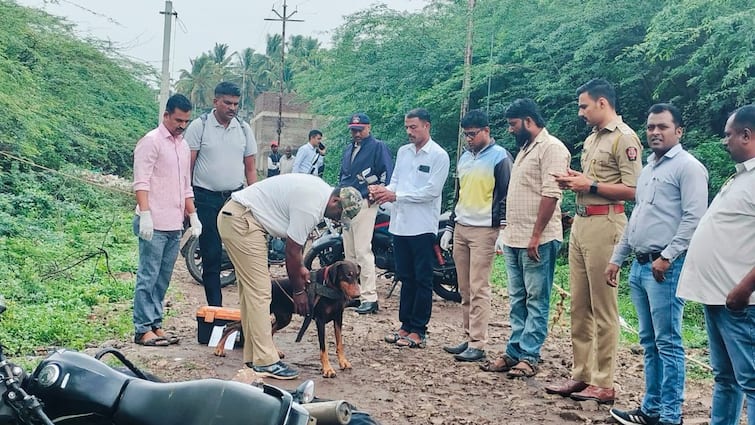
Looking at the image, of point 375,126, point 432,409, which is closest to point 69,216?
point 375,126

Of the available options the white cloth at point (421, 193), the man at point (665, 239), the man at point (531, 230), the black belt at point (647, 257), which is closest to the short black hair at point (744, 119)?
the man at point (665, 239)

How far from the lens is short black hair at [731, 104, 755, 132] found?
3268 mm

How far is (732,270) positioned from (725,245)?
0.12 meters

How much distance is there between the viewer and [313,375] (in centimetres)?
528

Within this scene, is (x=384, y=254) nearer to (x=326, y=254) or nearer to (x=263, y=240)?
(x=326, y=254)

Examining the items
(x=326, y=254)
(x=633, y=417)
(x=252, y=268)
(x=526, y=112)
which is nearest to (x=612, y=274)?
(x=633, y=417)

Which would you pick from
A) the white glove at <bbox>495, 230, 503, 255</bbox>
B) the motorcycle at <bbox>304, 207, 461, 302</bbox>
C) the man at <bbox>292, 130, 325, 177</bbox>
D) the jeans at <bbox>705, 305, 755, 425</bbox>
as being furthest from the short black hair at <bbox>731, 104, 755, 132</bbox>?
the man at <bbox>292, 130, 325, 177</bbox>

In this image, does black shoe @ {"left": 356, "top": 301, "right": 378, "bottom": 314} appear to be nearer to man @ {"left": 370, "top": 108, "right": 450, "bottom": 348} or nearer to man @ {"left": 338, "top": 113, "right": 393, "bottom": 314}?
man @ {"left": 338, "top": 113, "right": 393, "bottom": 314}

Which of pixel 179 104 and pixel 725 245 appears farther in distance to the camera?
pixel 179 104

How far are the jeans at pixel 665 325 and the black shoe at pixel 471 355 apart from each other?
1746mm

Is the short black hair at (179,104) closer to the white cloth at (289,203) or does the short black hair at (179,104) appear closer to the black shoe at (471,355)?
the white cloth at (289,203)

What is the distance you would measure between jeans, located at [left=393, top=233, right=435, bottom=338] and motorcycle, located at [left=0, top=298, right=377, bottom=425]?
4.44 metres

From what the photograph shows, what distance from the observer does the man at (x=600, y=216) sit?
4457 mm

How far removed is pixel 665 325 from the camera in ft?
13.1
